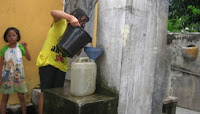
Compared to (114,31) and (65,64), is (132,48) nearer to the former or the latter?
(114,31)

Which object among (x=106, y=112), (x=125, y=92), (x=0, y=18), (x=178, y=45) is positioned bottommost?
(x=106, y=112)

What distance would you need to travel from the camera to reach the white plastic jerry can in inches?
93.7

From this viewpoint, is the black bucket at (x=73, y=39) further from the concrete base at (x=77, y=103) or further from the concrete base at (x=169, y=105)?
the concrete base at (x=169, y=105)

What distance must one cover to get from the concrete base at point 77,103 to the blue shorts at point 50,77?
614mm

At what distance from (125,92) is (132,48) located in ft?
1.46

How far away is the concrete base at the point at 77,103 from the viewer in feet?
7.11

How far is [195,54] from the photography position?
247 inches

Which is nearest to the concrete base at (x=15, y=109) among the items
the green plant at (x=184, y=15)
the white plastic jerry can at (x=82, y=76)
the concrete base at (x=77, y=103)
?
the concrete base at (x=77, y=103)

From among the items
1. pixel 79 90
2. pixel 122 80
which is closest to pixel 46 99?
pixel 79 90

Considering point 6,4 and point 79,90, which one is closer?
point 79,90

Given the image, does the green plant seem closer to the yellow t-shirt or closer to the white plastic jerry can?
the yellow t-shirt

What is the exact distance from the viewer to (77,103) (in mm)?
2145

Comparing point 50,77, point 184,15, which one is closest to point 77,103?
point 50,77

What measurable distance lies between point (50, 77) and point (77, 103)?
1.14 m
